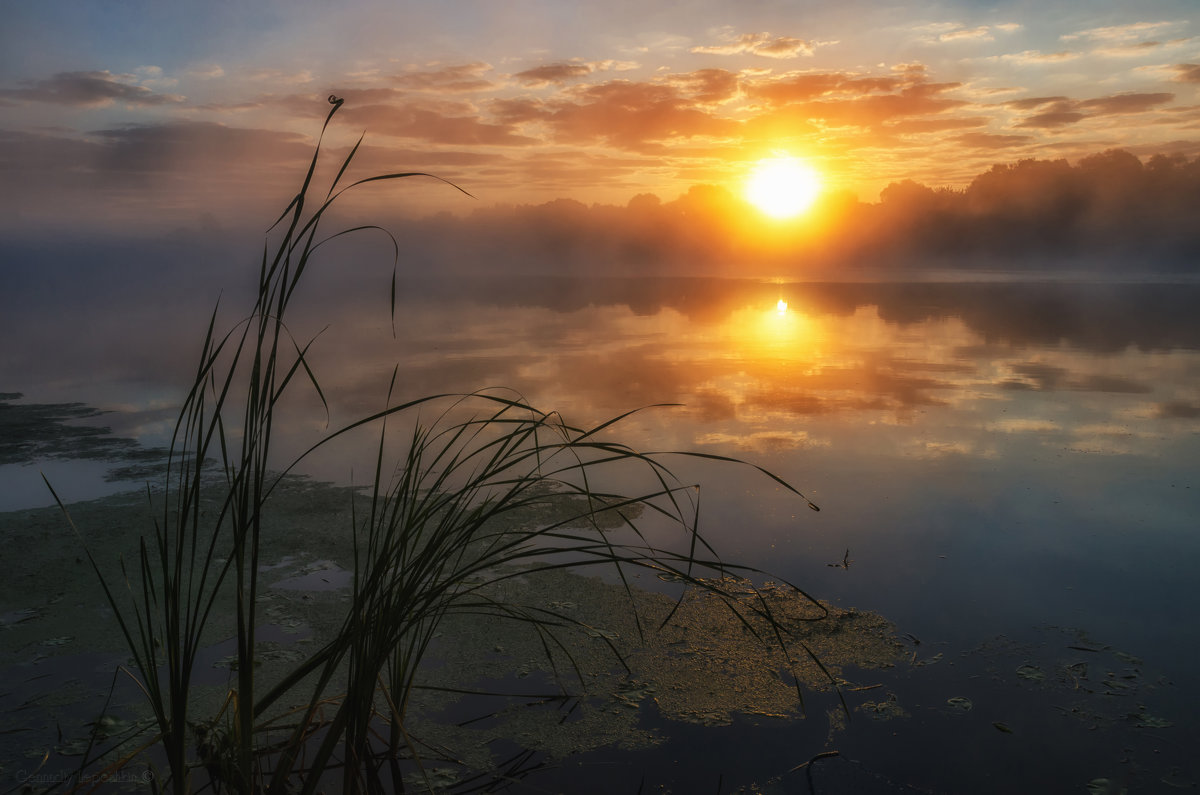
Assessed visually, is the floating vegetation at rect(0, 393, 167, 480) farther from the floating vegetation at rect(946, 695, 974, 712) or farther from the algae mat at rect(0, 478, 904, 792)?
the floating vegetation at rect(946, 695, 974, 712)

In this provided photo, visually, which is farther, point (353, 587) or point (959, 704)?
point (353, 587)

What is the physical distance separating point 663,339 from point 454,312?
721cm

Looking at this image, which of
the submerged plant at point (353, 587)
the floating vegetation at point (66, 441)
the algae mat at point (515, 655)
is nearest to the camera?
the submerged plant at point (353, 587)

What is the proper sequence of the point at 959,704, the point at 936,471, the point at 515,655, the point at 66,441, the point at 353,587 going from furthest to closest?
1. the point at 66,441
2. the point at 936,471
3. the point at 515,655
4. the point at 353,587
5. the point at 959,704

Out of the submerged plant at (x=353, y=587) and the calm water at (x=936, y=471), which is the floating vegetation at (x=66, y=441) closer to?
the calm water at (x=936, y=471)

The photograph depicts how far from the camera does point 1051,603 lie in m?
2.81

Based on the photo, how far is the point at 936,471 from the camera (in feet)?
14.6

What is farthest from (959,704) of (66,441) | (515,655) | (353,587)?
(66,441)

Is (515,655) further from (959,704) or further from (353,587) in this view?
(959,704)

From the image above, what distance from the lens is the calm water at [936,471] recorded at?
2098mm

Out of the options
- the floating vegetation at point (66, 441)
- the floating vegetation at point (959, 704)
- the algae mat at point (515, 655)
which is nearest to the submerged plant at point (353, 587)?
the algae mat at point (515, 655)

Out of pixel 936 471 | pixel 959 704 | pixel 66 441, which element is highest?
pixel 936 471

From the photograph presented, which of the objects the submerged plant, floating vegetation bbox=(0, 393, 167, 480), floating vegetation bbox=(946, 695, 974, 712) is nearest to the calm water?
floating vegetation bbox=(946, 695, 974, 712)

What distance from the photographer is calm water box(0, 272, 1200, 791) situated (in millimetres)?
2098
